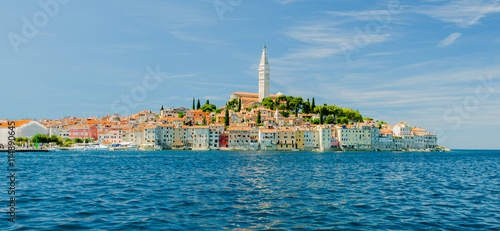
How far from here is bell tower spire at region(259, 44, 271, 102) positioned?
473ft

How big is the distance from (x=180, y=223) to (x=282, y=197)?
22.5 feet

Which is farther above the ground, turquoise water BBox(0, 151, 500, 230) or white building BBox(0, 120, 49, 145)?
white building BBox(0, 120, 49, 145)

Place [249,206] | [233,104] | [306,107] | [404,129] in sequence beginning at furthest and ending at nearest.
A: [233,104] < [306,107] < [404,129] < [249,206]

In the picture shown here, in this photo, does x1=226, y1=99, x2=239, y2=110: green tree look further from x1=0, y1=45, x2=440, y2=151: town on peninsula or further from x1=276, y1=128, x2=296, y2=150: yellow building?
x1=276, y1=128, x2=296, y2=150: yellow building

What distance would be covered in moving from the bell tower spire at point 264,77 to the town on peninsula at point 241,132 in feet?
21.0

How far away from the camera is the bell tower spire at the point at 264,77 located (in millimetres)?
144125

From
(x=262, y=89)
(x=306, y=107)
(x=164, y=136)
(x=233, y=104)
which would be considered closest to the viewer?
(x=164, y=136)

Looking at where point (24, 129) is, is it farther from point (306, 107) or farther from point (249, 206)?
point (249, 206)

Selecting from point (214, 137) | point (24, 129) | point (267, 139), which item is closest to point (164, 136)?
point (214, 137)

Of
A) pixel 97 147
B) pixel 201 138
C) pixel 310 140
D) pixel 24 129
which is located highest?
pixel 24 129

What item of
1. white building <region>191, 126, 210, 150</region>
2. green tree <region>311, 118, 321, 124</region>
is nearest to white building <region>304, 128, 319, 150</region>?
green tree <region>311, 118, 321, 124</region>

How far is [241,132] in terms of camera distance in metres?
105

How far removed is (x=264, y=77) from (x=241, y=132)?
43356 millimetres

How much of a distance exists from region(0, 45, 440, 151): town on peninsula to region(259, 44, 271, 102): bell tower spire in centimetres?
640
